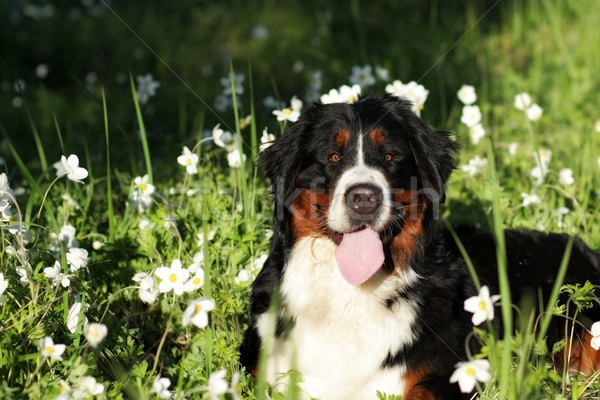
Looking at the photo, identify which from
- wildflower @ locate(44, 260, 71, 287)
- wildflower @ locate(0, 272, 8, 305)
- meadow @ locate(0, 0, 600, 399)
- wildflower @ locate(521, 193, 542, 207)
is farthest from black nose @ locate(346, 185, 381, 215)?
wildflower @ locate(521, 193, 542, 207)

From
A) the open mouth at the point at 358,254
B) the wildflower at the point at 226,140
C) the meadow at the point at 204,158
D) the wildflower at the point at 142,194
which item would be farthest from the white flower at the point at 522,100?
the wildflower at the point at 142,194

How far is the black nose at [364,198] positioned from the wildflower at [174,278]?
0.77 m

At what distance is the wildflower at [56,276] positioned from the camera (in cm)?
356

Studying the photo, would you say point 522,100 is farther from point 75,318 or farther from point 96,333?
point 96,333

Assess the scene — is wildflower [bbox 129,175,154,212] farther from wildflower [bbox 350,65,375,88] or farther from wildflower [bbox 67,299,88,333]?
wildflower [bbox 350,65,375,88]

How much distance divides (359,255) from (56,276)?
1.31m

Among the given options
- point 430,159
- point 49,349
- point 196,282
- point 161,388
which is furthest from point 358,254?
point 49,349

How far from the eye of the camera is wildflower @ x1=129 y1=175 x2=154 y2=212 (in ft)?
15.2

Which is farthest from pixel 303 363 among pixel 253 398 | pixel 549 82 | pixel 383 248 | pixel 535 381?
pixel 549 82

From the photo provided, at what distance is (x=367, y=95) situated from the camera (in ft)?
14.3

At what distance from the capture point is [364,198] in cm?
367

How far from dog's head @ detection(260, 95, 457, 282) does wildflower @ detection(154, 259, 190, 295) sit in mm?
524

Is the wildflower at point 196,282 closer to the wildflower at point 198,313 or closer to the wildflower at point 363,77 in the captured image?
the wildflower at point 198,313

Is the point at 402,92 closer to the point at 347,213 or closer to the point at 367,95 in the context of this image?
the point at 367,95
